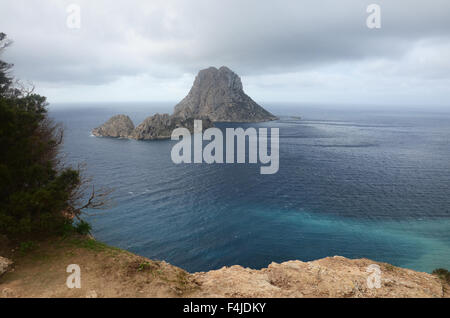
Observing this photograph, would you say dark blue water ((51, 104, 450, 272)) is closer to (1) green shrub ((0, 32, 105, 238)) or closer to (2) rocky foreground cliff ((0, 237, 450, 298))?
(2) rocky foreground cliff ((0, 237, 450, 298))

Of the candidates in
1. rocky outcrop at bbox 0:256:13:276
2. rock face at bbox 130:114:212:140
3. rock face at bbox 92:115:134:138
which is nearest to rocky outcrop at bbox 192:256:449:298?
rocky outcrop at bbox 0:256:13:276

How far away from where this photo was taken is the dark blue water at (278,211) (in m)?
39.6

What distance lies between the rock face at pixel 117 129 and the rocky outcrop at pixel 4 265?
14130 cm

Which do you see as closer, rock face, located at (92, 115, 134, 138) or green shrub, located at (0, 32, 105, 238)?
green shrub, located at (0, 32, 105, 238)

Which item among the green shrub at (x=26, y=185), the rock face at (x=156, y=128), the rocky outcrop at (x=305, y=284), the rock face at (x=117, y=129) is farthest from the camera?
the rock face at (x=117, y=129)

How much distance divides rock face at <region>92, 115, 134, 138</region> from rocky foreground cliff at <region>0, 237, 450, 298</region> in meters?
141

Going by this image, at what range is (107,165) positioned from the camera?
86375 millimetres

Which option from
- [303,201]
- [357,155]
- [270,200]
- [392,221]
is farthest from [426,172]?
[270,200]

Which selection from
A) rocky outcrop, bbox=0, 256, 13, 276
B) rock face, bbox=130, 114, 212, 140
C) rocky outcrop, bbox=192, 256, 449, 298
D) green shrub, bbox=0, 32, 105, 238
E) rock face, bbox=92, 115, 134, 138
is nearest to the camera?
rocky outcrop, bbox=0, 256, 13, 276

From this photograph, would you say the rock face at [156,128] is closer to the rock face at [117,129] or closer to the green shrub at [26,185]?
the rock face at [117,129]

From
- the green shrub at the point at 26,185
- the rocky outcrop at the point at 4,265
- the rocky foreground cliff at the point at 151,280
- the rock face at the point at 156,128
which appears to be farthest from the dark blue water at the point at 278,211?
the rock face at the point at 156,128

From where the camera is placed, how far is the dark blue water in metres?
39.6
